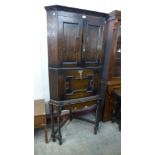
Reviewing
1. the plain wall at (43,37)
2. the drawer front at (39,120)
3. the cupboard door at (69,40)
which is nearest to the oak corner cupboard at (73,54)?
the cupboard door at (69,40)

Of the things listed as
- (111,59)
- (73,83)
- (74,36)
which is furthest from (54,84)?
(111,59)

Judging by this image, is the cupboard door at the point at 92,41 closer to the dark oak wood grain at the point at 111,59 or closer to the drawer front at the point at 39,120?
the dark oak wood grain at the point at 111,59

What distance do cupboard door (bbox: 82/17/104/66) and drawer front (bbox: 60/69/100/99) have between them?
146 mm

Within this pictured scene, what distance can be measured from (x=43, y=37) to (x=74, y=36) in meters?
0.64

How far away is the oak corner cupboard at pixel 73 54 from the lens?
5.09 ft

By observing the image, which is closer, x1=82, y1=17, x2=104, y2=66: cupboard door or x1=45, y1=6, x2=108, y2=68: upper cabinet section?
x1=45, y1=6, x2=108, y2=68: upper cabinet section

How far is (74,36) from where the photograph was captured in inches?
64.3

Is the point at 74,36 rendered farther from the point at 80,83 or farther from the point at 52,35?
the point at 80,83

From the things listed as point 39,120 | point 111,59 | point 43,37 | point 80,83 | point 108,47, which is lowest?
point 39,120

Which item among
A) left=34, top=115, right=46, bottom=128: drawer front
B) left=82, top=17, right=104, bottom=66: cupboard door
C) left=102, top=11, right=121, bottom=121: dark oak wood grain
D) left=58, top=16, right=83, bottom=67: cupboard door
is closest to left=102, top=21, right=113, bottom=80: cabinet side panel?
left=102, top=11, right=121, bottom=121: dark oak wood grain

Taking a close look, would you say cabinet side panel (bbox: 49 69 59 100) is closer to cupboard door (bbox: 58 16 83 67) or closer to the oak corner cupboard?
the oak corner cupboard

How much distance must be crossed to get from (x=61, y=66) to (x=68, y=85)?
0.87 ft

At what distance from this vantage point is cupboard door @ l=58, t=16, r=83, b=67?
1.55 metres
